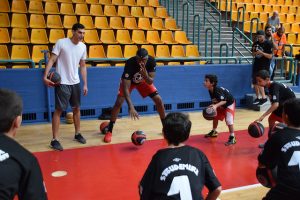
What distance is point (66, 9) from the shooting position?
9.94 m

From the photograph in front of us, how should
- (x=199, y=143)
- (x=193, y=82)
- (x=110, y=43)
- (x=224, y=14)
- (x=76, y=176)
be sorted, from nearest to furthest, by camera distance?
(x=76, y=176) → (x=199, y=143) → (x=193, y=82) → (x=110, y=43) → (x=224, y=14)

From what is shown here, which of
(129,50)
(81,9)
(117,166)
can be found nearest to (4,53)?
(129,50)

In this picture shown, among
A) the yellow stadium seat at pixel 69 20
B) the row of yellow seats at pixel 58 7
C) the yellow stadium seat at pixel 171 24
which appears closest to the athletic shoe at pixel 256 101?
the yellow stadium seat at pixel 171 24

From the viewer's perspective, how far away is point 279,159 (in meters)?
2.75

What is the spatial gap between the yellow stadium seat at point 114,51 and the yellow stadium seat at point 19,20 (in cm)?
216

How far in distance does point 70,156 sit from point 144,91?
1.66m

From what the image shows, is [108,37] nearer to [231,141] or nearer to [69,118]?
[69,118]

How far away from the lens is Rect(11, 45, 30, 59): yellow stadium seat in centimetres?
793

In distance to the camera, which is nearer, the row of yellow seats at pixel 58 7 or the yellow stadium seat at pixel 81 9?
the row of yellow seats at pixel 58 7

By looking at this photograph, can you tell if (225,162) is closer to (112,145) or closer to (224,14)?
(112,145)

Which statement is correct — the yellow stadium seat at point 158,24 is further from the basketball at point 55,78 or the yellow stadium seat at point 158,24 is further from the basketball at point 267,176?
the basketball at point 267,176

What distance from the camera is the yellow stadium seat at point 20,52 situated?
26.0ft

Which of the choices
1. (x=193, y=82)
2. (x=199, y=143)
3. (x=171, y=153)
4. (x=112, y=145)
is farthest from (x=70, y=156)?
(x=193, y=82)

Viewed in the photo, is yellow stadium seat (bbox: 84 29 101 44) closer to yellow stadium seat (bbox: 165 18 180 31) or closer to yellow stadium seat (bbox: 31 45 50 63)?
yellow stadium seat (bbox: 31 45 50 63)
